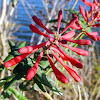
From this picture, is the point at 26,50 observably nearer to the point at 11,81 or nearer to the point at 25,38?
the point at 11,81

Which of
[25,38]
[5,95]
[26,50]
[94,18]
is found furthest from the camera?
[25,38]

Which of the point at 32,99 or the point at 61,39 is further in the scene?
the point at 32,99

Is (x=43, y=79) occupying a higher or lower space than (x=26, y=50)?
lower

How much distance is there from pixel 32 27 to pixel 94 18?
1.45ft

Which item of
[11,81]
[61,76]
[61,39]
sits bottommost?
[11,81]

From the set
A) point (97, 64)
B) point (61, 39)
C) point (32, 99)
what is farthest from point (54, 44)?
point (97, 64)

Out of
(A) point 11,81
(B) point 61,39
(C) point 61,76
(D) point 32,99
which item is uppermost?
(B) point 61,39

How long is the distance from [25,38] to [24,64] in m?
4.09

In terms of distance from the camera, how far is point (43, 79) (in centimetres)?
69

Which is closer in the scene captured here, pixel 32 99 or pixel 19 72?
pixel 19 72

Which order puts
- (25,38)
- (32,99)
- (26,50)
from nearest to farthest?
(26,50) < (32,99) < (25,38)

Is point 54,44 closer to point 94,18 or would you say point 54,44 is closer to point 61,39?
point 61,39

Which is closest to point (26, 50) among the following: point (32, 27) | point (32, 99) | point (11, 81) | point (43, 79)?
point (32, 27)

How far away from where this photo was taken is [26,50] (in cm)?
53
